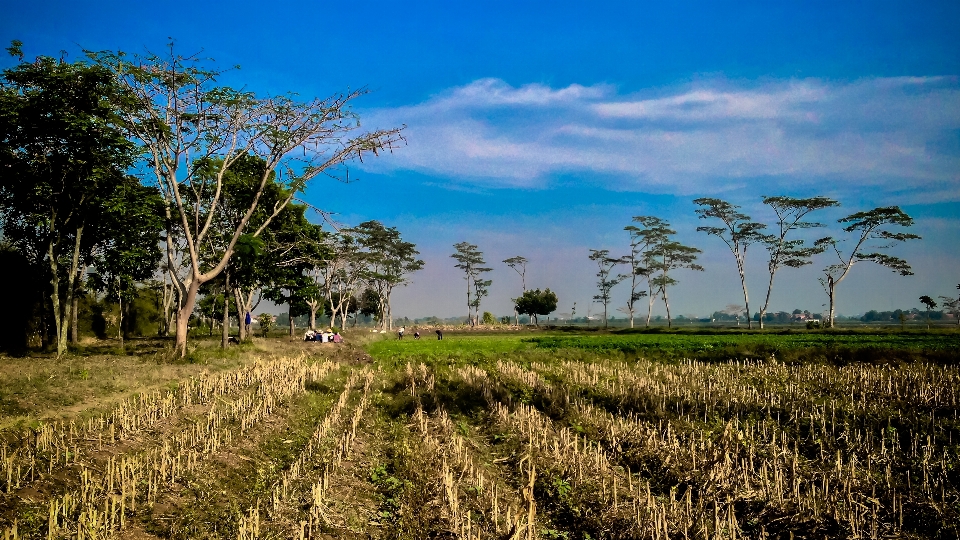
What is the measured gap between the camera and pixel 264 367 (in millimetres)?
20938

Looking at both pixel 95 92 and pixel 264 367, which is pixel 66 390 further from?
pixel 95 92

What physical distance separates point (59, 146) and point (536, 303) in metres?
72.1

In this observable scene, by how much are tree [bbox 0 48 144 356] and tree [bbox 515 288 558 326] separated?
6984 centimetres

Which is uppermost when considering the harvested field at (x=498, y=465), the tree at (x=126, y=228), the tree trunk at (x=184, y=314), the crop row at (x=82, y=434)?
the tree at (x=126, y=228)

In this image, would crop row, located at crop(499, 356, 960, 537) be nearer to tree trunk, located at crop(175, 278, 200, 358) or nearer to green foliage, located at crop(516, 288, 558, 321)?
tree trunk, located at crop(175, 278, 200, 358)

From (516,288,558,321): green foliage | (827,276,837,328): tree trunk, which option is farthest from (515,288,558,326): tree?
(827,276,837,328): tree trunk

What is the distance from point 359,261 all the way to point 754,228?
44969mm

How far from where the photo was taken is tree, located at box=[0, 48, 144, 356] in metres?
20.4

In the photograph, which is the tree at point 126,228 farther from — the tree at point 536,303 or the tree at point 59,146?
the tree at point 536,303

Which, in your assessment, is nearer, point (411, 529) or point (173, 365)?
point (411, 529)

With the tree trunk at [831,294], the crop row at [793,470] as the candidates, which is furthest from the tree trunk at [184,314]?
the tree trunk at [831,294]

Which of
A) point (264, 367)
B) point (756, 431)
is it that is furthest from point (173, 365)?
point (756, 431)

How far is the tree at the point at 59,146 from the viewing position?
2044 cm

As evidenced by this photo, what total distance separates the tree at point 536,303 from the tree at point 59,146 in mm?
69836
